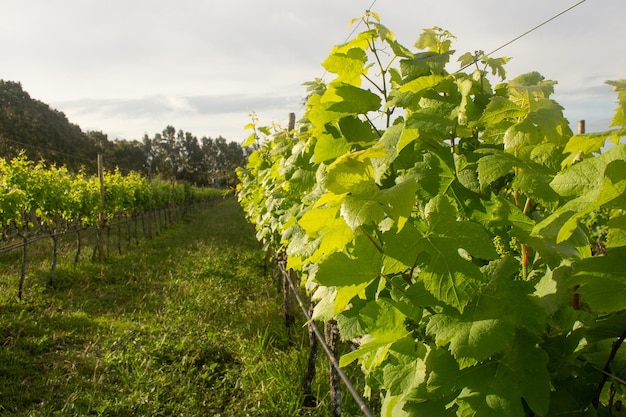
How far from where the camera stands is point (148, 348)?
5.93 metres

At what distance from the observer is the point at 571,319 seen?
A: 3.18 feet

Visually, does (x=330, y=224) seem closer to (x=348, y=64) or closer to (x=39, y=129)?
(x=348, y=64)

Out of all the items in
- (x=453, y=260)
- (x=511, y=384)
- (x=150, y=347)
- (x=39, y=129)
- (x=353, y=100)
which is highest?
(x=39, y=129)

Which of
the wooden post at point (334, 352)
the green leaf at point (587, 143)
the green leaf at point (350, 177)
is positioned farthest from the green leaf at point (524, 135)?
the wooden post at point (334, 352)

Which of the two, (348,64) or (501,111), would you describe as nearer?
(501,111)

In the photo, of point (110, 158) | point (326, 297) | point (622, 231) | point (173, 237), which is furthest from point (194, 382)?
point (110, 158)

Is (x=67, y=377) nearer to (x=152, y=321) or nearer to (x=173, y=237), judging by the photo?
(x=152, y=321)

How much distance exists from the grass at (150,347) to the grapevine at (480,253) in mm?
3450

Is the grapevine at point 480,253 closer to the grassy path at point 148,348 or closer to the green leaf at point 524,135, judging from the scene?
the green leaf at point 524,135

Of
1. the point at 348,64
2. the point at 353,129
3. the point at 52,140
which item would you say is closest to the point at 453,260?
the point at 353,129

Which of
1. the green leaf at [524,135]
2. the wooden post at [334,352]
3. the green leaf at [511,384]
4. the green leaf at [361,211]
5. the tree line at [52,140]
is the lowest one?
the wooden post at [334,352]

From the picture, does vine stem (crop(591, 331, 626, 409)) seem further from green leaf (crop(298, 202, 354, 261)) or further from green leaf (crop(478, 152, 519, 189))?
green leaf (crop(298, 202, 354, 261))

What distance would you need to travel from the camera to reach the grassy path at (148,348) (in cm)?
465

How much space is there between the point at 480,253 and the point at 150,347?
5.96m
